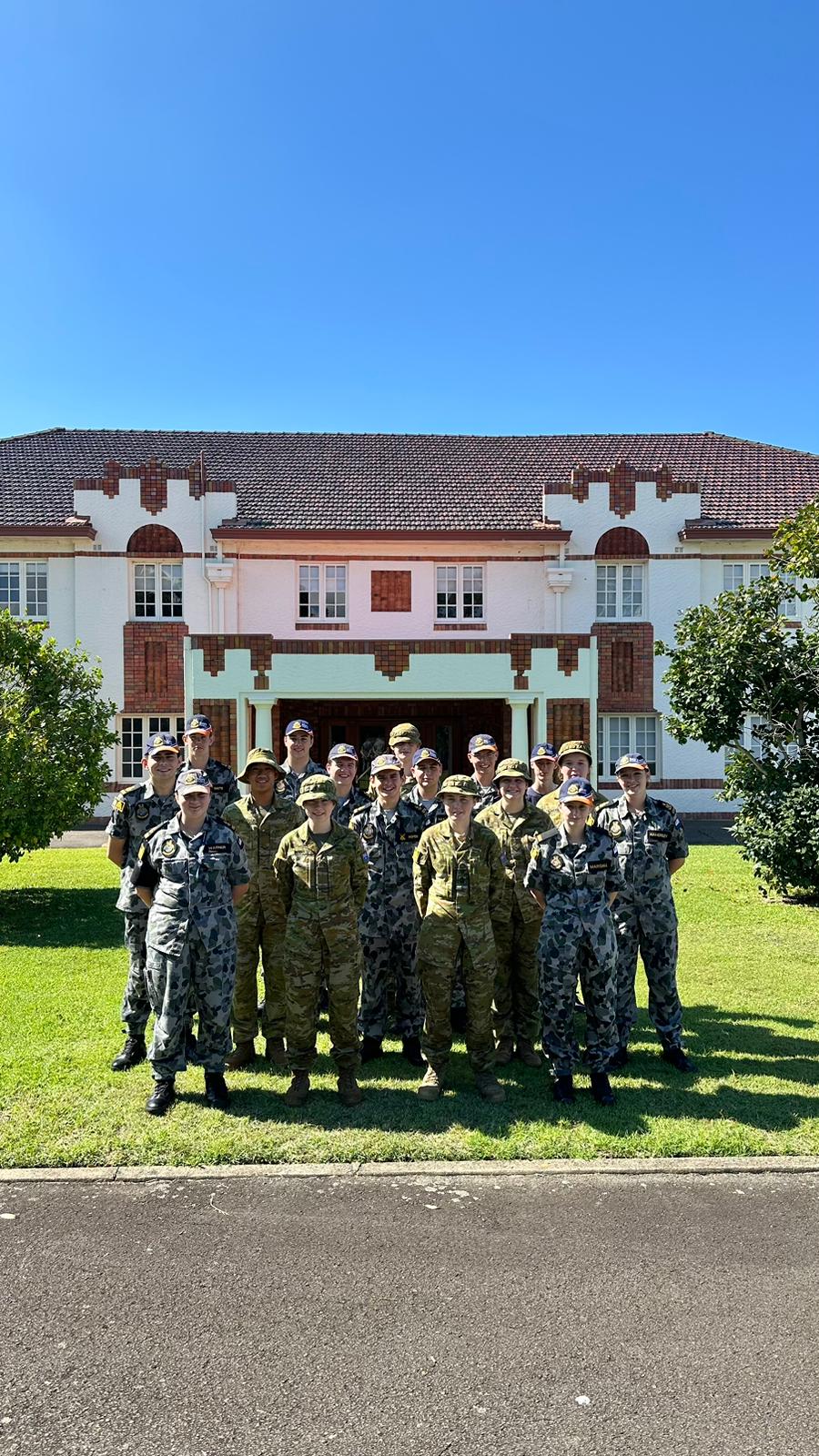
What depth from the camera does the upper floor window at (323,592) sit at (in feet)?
74.2

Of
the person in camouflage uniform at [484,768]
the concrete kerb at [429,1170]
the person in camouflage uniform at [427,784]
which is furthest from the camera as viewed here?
the person in camouflage uniform at [484,768]

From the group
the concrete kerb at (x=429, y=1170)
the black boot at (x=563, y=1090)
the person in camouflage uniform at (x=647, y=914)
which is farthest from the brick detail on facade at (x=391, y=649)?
the concrete kerb at (x=429, y=1170)

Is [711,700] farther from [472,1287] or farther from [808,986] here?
[472,1287]

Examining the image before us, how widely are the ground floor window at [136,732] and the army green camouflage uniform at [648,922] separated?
17.4 metres

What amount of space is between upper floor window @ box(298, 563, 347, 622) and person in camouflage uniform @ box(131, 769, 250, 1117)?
1706 cm

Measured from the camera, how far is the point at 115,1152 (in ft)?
16.5

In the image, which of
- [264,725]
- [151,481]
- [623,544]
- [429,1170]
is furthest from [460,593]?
[429,1170]

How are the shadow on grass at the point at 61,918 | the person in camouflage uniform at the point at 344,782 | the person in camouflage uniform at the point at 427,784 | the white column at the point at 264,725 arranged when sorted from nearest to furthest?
the person in camouflage uniform at the point at 344,782 → the person in camouflage uniform at the point at 427,784 → the shadow on grass at the point at 61,918 → the white column at the point at 264,725

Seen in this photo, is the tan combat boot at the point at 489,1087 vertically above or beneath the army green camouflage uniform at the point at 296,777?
beneath

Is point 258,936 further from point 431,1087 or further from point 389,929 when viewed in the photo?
point 431,1087

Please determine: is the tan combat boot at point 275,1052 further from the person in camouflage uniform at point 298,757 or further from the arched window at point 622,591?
the arched window at point 622,591

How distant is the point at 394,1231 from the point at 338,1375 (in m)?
1.03

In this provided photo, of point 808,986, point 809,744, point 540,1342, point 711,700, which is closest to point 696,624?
point 711,700

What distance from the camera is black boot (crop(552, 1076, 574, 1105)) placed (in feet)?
18.8
